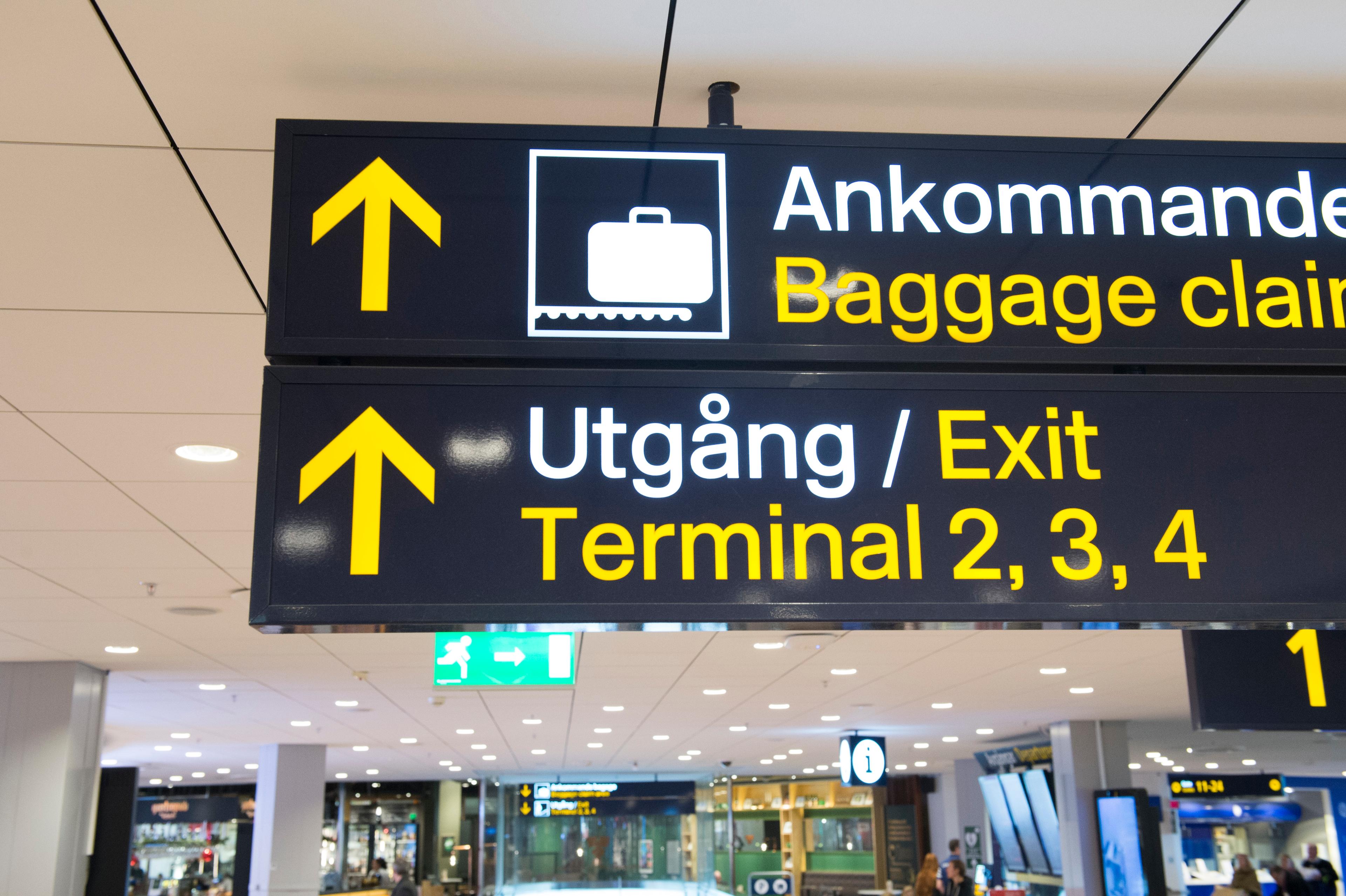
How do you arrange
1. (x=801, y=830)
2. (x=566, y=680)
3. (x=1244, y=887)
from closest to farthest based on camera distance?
(x=566, y=680), (x=1244, y=887), (x=801, y=830)

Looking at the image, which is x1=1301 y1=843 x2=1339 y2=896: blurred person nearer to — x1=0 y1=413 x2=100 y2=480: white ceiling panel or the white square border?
x1=0 y1=413 x2=100 y2=480: white ceiling panel

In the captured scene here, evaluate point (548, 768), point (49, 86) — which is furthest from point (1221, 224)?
point (548, 768)

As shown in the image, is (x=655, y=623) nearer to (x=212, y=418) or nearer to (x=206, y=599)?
(x=212, y=418)

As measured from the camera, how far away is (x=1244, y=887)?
568 inches

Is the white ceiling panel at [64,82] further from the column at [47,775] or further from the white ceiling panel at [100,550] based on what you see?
the column at [47,775]

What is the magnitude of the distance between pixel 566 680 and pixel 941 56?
461 cm

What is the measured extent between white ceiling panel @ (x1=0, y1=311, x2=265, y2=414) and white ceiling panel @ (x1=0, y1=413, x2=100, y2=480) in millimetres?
214

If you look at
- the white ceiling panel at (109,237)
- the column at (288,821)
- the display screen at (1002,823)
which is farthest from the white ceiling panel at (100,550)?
the display screen at (1002,823)

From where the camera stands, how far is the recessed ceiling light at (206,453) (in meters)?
4.00

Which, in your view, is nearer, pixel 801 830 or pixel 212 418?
pixel 212 418

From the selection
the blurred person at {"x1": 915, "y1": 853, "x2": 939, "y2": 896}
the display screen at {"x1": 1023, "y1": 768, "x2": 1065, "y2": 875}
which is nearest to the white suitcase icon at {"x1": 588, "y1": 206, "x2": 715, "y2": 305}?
the blurred person at {"x1": 915, "y1": 853, "x2": 939, "y2": 896}

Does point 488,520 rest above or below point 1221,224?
below

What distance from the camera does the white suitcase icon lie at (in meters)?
1.78

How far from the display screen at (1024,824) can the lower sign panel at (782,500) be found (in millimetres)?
15042
